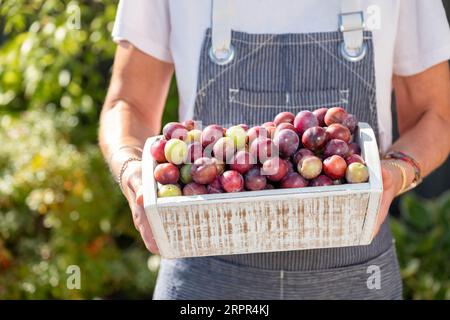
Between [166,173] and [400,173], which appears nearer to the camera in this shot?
[166,173]

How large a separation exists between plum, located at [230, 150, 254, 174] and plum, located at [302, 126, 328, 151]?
12 centimetres

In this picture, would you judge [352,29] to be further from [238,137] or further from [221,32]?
[238,137]

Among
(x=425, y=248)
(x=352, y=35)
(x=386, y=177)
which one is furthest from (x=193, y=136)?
(x=425, y=248)

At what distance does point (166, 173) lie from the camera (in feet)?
4.36

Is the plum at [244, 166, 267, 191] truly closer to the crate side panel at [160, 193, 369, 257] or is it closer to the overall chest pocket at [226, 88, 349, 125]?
the crate side panel at [160, 193, 369, 257]

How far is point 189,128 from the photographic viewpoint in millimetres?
1452

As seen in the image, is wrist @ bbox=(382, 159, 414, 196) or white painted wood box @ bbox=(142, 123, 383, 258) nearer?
white painted wood box @ bbox=(142, 123, 383, 258)

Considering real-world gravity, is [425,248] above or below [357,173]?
below

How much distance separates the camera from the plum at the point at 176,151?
1.34 meters

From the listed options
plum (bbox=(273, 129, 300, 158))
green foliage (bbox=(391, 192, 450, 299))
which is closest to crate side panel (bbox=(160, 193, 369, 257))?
plum (bbox=(273, 129, 300, 158))

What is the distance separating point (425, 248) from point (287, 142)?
2.13 m

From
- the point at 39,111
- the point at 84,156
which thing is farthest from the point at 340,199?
the point at 39,111

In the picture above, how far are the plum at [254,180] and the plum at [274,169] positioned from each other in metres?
0.01

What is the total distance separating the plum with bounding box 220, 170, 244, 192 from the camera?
131 centimetres
